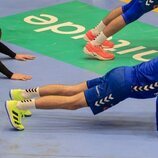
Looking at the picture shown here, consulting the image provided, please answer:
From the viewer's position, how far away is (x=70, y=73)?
5.70 meters

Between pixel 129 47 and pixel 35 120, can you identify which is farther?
pixel 129 47

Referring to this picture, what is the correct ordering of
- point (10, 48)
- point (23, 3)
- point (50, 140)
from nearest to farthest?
point (50, 140), point (10, 48), point (23, 3)

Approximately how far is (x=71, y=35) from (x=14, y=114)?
2.30m

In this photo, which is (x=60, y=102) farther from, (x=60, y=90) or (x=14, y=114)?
(x=14, y=114)

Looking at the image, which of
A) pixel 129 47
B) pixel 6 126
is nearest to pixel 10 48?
pixel 129 47

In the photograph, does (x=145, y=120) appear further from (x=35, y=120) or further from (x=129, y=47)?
(x=129, y=47)

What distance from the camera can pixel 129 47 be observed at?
637 centimetres

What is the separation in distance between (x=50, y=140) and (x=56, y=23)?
283 centimetres

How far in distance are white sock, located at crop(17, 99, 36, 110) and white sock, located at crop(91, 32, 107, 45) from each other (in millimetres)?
1739

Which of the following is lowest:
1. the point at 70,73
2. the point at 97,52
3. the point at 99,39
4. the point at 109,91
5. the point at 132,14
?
the point at 70,73

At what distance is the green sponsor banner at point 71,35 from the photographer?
6.06m

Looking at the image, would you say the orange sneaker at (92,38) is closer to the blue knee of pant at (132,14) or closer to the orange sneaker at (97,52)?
the orange sneaker at (97,52)

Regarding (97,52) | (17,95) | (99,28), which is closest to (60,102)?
(17,95)

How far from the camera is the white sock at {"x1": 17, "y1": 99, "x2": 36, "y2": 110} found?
14.6ft
